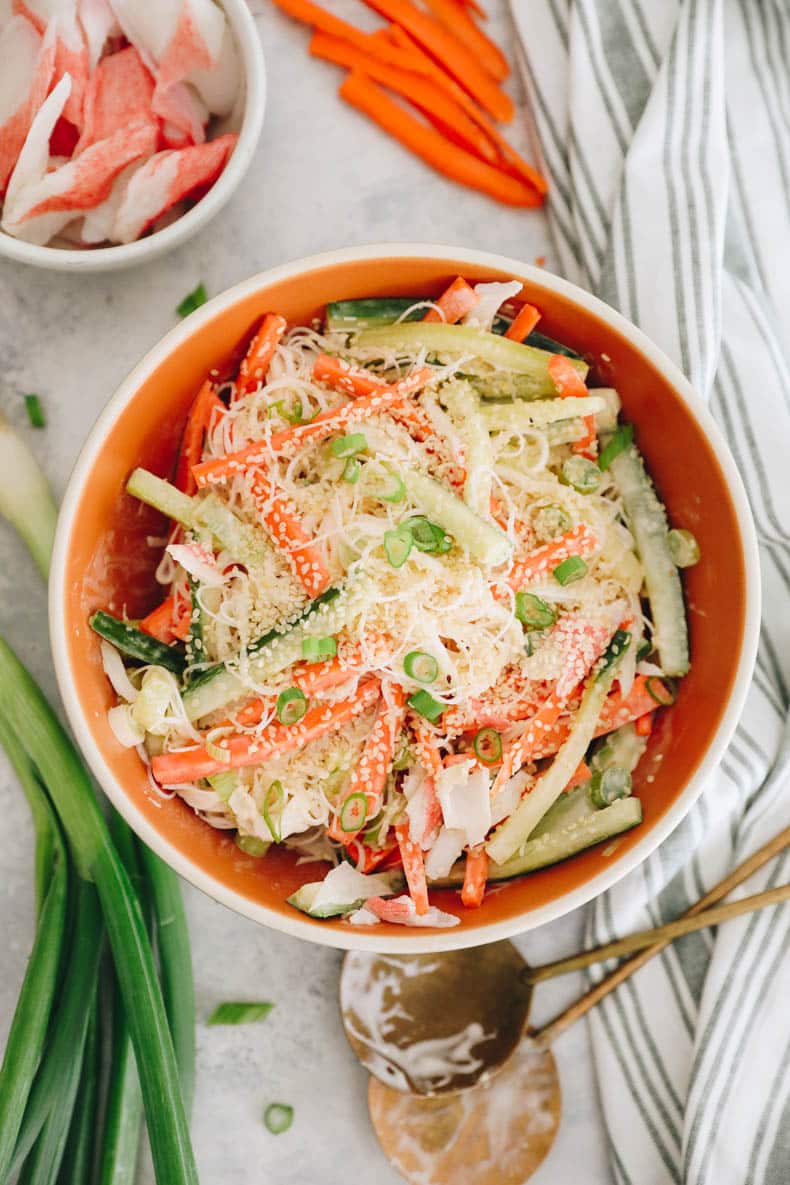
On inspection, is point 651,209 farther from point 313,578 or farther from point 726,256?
point 313,578

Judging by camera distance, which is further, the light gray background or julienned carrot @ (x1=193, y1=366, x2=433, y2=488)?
the light gray background

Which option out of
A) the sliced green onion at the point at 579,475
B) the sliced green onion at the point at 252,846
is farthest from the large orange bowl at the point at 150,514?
the sliced green onion at the point at 579,475

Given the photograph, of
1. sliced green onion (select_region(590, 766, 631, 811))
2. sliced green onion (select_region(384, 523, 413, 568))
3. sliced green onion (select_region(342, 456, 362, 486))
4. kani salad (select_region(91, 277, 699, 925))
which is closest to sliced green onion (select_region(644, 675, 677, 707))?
kani salad (select_region(91, 277, 699, 925))

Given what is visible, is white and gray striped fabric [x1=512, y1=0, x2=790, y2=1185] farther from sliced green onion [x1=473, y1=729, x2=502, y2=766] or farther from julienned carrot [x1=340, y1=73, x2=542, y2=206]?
sliced green onion [x1=473, y1=729, x2=502, y2=766]

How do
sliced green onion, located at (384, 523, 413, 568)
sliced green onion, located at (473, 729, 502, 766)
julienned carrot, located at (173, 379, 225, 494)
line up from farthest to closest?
1. julienned carrot, located at (173, 379, 225, 494)
2. sliced green onion, located at (473, 729, 502, 766)
3. sliced green onion, located at (384, 523, 413, 568)

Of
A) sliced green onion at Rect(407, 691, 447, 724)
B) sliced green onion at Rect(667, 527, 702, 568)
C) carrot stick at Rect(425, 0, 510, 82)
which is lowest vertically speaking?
sliced green onion at Rect(407, 691, 447, 724)

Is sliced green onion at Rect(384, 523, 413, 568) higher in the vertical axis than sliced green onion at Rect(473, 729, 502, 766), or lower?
higher

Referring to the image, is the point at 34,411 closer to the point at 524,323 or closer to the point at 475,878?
the point at 524,323
